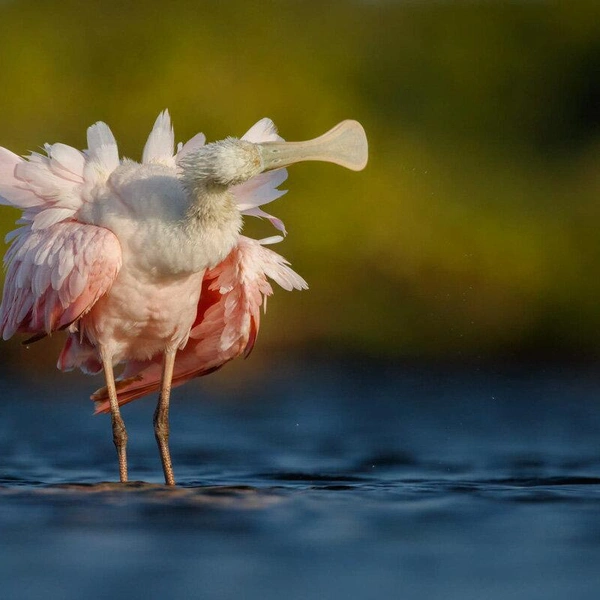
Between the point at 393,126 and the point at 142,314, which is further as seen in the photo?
the point at 393,126

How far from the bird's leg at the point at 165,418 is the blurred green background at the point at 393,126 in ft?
16.2

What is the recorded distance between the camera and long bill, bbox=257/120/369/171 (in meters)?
8.75

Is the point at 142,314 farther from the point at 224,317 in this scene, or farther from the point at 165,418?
the point at 165,418

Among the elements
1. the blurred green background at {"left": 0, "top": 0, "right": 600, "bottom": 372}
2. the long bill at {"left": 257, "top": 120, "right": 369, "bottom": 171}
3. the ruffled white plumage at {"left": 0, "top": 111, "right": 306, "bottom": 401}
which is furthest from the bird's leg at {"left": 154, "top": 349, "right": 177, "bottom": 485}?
the blurred green background at {"left": 0, "top": 0, "right": 600, "bottom": 372}

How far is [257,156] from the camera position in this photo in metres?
8.57

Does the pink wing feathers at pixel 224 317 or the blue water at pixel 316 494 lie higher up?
the pink wing feathers at pixel 224 317

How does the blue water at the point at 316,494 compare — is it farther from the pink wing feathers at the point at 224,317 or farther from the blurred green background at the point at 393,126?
the blurred green background at the point at 393,126

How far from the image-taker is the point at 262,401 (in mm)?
12977

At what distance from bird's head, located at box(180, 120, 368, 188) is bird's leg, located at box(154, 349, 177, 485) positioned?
1384mm

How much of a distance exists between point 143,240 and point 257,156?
2.27ft

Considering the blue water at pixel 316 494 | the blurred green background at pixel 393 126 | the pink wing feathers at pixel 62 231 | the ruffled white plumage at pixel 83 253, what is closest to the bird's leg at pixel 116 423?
the blue water at pixel 316 494

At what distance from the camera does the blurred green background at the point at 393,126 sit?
49.4 ft

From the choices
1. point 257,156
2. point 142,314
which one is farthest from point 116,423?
point 257,156

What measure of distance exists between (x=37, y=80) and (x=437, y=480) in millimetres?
7523
